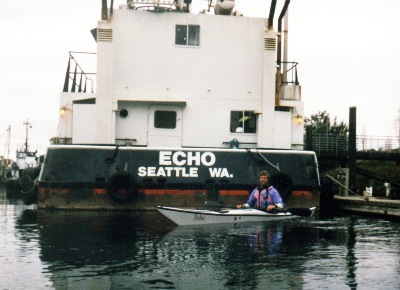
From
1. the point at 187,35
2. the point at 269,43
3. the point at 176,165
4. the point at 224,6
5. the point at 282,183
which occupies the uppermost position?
the point at 224,6

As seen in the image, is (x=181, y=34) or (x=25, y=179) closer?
(x=181, y=34)

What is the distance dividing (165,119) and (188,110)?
0.79 meters

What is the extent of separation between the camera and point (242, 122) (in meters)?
21.9

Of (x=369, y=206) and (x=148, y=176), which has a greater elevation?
(x=148, y=176)

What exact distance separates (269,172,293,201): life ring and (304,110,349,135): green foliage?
126ft

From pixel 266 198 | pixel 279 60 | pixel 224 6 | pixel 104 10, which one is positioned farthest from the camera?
pixel 279 60

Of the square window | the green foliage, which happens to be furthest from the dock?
the green foliage

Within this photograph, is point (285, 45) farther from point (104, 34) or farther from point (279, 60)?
point (104, 34)

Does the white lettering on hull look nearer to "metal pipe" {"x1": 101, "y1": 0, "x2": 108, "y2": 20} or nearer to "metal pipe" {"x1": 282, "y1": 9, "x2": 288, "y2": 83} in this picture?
"metal pipe" {"x1": 101, "y1": 0, "x2": 108, "y2": 20}

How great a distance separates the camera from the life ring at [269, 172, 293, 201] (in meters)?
20.3

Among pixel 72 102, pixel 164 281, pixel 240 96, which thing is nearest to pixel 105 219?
pixel 72 102

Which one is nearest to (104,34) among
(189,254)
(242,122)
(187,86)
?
(187,86)

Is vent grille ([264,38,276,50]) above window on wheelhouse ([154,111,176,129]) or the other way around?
above

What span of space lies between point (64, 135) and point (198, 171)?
4.73 meters
